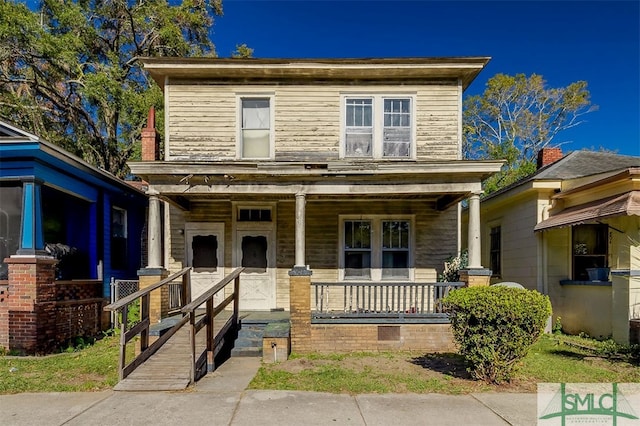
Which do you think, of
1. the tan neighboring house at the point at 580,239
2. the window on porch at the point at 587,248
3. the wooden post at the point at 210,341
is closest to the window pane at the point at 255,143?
the wooden post at the point at 210,341

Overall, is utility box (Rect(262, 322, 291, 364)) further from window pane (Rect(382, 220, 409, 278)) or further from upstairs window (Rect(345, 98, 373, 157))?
upstairs window (Rect(345, 98, 373, 157))

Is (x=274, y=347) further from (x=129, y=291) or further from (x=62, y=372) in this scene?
(x=129, y=291)

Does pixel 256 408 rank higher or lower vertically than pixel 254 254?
lower

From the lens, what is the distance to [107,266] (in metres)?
10.0

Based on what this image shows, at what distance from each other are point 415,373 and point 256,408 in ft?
8.34

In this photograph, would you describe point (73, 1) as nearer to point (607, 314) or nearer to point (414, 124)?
point (414, 124)

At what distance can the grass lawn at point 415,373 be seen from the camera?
211 inches

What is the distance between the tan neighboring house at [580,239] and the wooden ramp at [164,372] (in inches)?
304

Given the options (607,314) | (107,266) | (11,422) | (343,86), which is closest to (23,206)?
Answer: (107,266)

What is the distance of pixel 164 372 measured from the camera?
5723 millimetres

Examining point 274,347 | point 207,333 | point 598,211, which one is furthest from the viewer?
point 598,211

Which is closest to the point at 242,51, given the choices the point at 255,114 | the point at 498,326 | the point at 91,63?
the point at 91,63

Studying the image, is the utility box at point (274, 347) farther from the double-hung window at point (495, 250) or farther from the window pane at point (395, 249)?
the double-hung window at point (495, 250)

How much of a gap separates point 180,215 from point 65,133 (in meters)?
12.7
